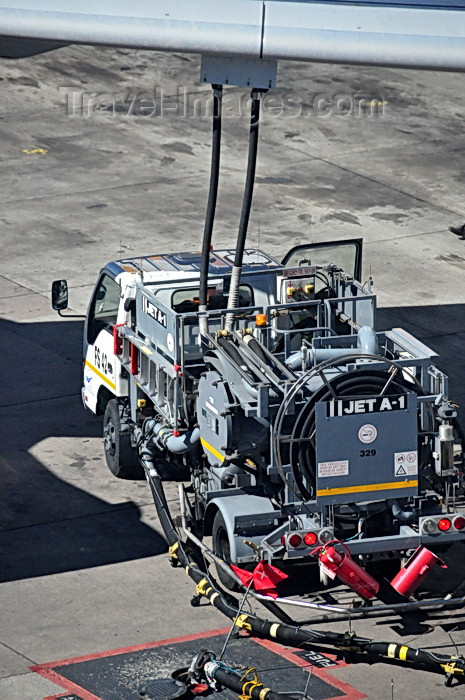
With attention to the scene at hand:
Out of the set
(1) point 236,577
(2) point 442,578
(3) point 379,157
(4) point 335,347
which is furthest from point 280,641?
(3) point 379,157

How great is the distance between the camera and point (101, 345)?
16.9m

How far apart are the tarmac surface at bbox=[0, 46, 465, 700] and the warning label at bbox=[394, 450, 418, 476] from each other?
1.45 m

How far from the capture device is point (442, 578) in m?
14.4

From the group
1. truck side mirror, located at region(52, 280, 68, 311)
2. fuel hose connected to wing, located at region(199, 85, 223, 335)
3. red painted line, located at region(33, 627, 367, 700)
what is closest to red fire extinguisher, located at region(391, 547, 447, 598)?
red painted line, located at region(33, 627, 367, 700)

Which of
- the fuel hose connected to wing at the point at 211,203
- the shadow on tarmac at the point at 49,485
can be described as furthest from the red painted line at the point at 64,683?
the fuel hose connected to wing at the point at 211,203

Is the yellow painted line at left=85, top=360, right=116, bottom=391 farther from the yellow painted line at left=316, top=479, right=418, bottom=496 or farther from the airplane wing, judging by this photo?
the airplane wing

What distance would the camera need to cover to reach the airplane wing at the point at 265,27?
12852 mm

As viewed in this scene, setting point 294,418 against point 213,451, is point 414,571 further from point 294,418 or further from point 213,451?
point 213,451

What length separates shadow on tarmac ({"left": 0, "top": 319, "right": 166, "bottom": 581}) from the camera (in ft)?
48.1

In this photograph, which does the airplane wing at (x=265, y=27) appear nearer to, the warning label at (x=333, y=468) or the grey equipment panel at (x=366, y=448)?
the grey equipment panel at (x=366, y=448)

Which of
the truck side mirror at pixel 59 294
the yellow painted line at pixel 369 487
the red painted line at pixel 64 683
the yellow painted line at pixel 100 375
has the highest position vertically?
the truck side mirror at pixel 59 294

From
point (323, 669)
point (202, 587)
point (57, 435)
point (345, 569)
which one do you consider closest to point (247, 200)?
point (345, 569)

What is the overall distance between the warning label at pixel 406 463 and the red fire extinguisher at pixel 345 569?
0.90 meters

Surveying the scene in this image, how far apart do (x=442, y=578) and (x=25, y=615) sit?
4.18 m
